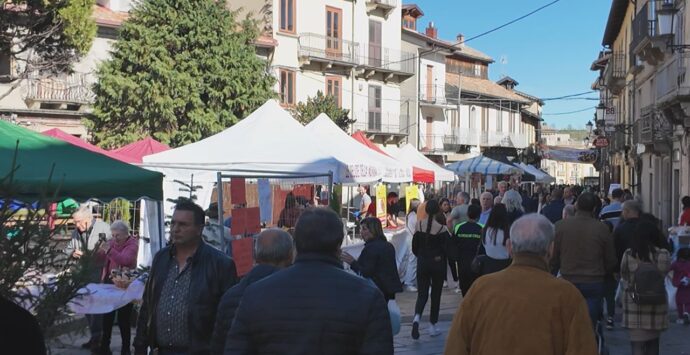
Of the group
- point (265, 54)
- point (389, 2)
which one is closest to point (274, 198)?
point (265, 54)

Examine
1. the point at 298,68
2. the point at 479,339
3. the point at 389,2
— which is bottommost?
the point at 479,339

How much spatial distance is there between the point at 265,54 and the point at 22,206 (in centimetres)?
3281

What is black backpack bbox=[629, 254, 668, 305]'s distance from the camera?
759cm

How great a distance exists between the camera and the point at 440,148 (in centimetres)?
5366

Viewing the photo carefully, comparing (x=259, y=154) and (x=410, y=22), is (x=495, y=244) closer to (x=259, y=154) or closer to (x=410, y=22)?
(x=259, y=154)

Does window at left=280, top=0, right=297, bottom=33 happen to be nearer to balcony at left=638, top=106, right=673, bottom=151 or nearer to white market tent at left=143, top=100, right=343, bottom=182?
balcony at left=638, top=106, right=673, bottom=151

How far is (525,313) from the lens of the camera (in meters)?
3.98

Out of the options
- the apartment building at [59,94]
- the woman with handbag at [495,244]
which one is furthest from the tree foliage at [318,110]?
the woman with handbag at [495,244]

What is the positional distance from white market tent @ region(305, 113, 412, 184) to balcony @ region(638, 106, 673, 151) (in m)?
11.4

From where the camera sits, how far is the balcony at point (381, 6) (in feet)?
142

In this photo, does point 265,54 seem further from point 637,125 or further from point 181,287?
point 181,287

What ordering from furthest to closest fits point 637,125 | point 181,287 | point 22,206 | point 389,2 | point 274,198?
point 389,2, point 637,125, point 274,198, point 181,287, point 22,206

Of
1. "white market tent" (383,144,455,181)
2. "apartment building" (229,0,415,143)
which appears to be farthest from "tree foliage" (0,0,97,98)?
"apartment building" (229,0,415,143)

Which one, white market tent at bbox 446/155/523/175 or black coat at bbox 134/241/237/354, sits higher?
white market tent at bbox 446/155/523/175
